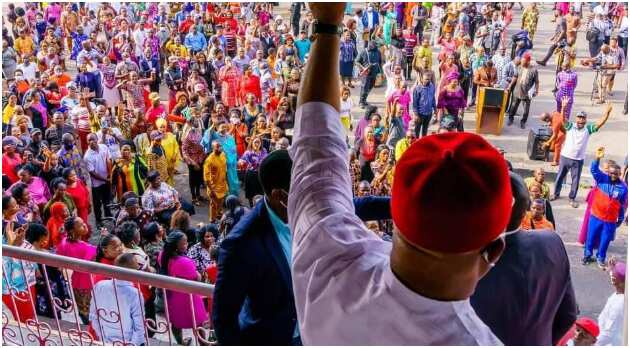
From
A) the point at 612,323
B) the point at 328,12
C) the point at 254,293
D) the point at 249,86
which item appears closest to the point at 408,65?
the point at 249,86

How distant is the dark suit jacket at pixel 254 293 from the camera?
155 centimetres

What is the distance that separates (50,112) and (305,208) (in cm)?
657

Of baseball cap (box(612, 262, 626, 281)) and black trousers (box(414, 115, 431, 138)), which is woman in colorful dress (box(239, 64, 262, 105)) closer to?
black trousers (box(414, 115, 431, 138))

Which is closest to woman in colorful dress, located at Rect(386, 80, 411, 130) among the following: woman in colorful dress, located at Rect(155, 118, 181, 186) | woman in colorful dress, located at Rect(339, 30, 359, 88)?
woman in colorful dress, located at Rect(339, 30, 359, 88)

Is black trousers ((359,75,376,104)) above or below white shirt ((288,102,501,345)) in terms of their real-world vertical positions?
below

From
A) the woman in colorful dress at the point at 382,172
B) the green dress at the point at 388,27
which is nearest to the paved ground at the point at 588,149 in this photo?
the green dress at the point at 388,27

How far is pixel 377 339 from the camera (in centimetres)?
76

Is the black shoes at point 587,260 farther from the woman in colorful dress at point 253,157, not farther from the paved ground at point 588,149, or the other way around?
the woman in colorful dress at point 253,157

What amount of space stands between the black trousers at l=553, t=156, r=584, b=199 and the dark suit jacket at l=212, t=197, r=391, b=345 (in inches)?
197

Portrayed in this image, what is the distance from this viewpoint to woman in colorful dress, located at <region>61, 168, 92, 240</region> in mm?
5113

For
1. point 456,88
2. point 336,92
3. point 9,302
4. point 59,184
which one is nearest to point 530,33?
point 456,88

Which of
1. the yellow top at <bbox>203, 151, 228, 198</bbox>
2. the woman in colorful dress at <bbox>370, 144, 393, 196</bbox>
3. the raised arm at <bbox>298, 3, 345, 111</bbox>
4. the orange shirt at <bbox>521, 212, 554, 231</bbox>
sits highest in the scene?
the raised arm at <bbox>298, 3, 345, 111</bbox>

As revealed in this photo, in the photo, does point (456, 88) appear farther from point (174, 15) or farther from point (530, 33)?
point (174, 15)

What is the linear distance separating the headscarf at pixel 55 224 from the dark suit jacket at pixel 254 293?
3110 millimetres
